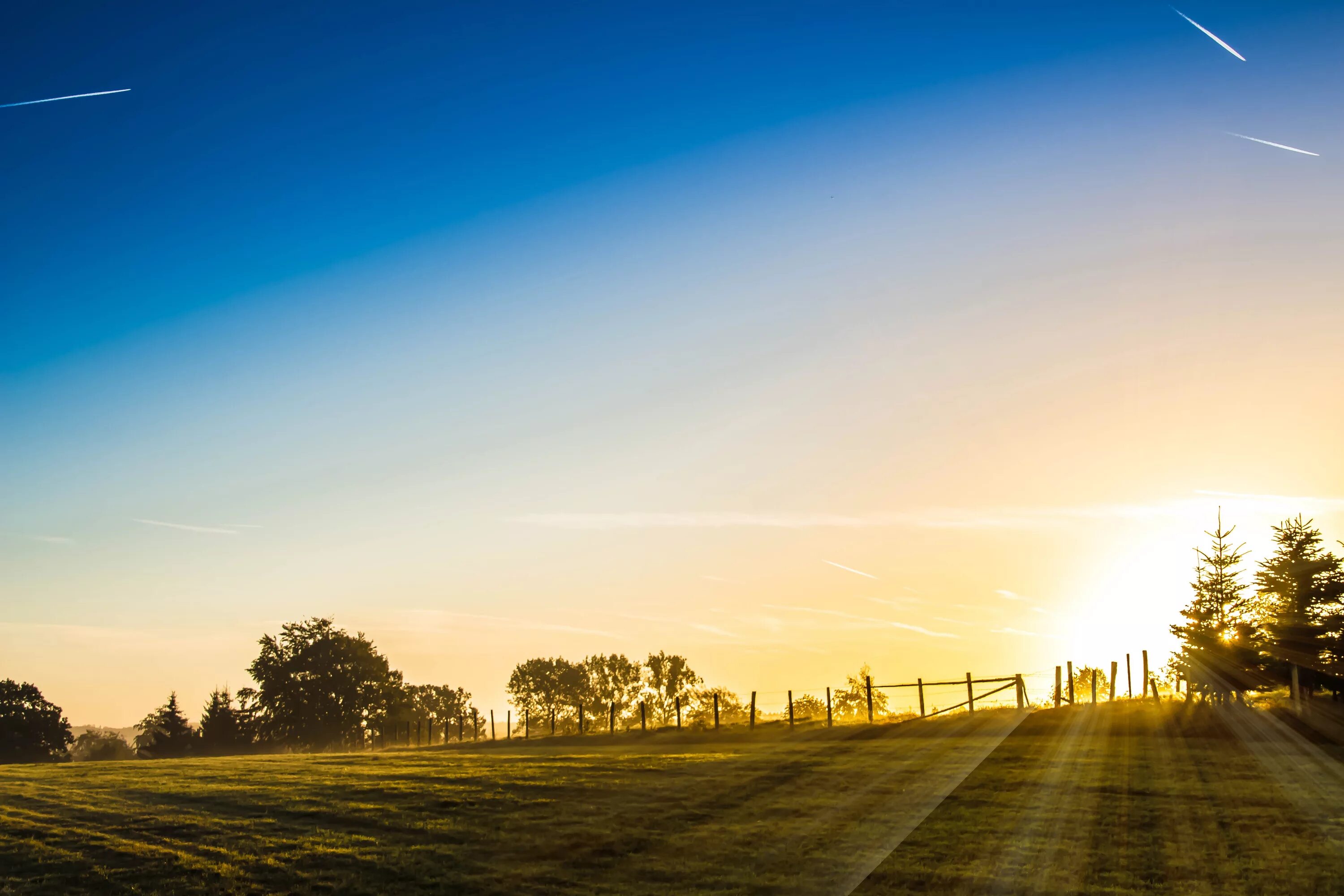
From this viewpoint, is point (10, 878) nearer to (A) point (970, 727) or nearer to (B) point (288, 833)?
(B) point (288, 833)

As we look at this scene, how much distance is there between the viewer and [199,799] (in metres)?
26.1

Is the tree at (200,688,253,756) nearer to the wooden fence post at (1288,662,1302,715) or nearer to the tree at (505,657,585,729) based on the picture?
the tree at (505,657,585,729)

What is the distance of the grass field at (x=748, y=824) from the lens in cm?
1549

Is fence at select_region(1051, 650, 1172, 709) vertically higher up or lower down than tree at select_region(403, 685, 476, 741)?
higher up

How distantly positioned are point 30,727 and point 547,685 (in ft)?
232

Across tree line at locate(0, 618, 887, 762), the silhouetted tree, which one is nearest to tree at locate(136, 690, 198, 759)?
tree line at locate(0, 618, 887, 762)

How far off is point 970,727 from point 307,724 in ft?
312

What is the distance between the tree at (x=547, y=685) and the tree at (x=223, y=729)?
51.1 m

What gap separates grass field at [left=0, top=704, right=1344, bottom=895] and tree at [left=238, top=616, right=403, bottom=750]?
81.4 metres

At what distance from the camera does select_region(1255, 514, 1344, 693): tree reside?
3381cm

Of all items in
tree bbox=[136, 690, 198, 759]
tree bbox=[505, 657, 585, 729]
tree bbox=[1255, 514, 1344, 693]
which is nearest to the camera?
tree bbox=[1255, 514, 1344, 693]

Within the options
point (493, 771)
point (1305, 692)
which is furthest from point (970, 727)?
point (493, 771)

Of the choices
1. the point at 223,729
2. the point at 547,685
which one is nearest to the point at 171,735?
the point at 223,729

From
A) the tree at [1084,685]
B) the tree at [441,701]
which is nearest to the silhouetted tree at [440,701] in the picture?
the tree at [441,701]
